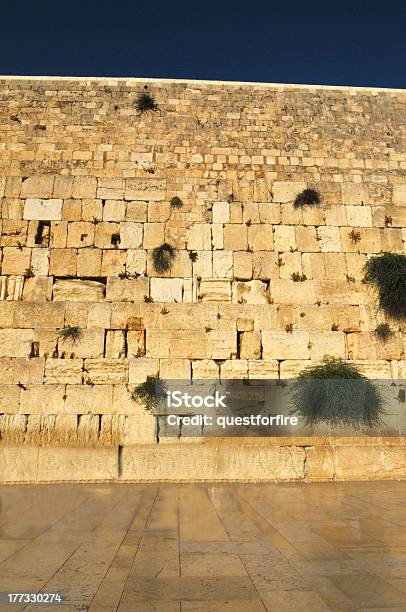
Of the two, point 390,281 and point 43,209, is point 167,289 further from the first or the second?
point 390,281

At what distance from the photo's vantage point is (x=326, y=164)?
1153 centimetres

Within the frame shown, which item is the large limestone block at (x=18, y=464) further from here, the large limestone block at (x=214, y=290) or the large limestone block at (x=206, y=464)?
the large limestone block at (x=214, y=290)

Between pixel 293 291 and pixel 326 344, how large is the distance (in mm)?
1273

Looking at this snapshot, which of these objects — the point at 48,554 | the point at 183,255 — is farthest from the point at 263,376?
the point at 48,554

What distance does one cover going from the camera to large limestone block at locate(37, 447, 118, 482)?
8539mm

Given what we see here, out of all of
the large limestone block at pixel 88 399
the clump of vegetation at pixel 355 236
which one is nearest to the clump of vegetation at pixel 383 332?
the clump of vegetation at pixel 355 236

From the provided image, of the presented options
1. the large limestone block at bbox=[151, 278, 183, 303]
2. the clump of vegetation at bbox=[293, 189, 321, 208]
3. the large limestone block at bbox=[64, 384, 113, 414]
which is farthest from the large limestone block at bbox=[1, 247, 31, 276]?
the clump of vegetation at bbox=[293, 189, 321, 208]

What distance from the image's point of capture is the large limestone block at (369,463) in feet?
28.9

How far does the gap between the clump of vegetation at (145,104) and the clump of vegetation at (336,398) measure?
6920 mm

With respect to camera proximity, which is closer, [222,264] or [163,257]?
[163,257]

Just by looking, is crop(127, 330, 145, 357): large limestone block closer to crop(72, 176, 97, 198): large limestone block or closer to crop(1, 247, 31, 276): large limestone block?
crop(1, 247, 31, 276): large limestone block

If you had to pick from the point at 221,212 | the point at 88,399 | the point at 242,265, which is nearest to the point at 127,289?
the point at 88,399

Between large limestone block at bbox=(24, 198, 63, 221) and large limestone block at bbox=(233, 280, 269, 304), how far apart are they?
4.04 meters

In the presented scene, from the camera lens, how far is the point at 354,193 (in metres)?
11.2
